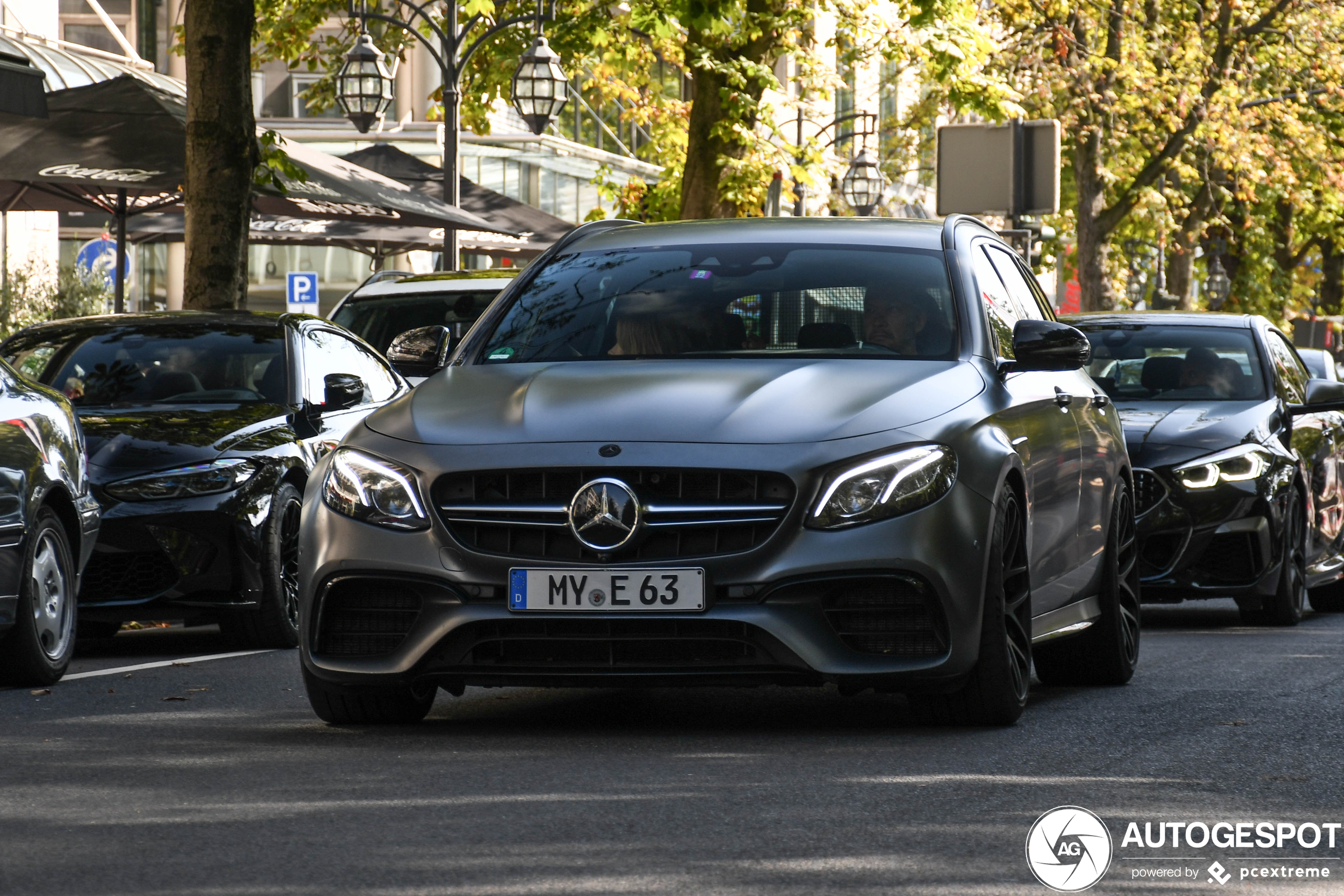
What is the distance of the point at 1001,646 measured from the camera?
7.14 meters

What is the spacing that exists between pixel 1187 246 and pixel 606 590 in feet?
128

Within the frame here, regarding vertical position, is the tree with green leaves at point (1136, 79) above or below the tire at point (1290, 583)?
above

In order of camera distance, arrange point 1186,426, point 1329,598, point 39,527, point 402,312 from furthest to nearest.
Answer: point 402,312 < point 1329,598 < point 1186,426 < point 39,527

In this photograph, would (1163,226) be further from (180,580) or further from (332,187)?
(180,580)

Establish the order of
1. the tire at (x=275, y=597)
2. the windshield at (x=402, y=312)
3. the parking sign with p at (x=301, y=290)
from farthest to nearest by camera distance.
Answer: the parking sign with p at (x=301, y=290)
the windshield at (x=402, y=312)
the tire at (x=275, y=597)

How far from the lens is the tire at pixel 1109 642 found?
8.98m

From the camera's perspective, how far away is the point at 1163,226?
1582 inches

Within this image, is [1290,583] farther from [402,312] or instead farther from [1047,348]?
[402,312]

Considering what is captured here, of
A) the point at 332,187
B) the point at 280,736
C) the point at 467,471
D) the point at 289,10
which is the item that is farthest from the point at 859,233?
the point at 289,10

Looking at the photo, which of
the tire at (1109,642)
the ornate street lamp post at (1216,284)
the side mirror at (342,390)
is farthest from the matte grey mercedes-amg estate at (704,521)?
the ornate street lamp post at (1216,284)

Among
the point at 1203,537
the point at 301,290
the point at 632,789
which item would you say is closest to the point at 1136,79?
the point at 301,290

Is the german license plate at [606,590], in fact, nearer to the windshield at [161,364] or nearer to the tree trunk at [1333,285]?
the windshield at [161,364]

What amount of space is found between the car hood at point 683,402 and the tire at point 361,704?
0.81 meters

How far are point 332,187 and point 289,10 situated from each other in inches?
483
